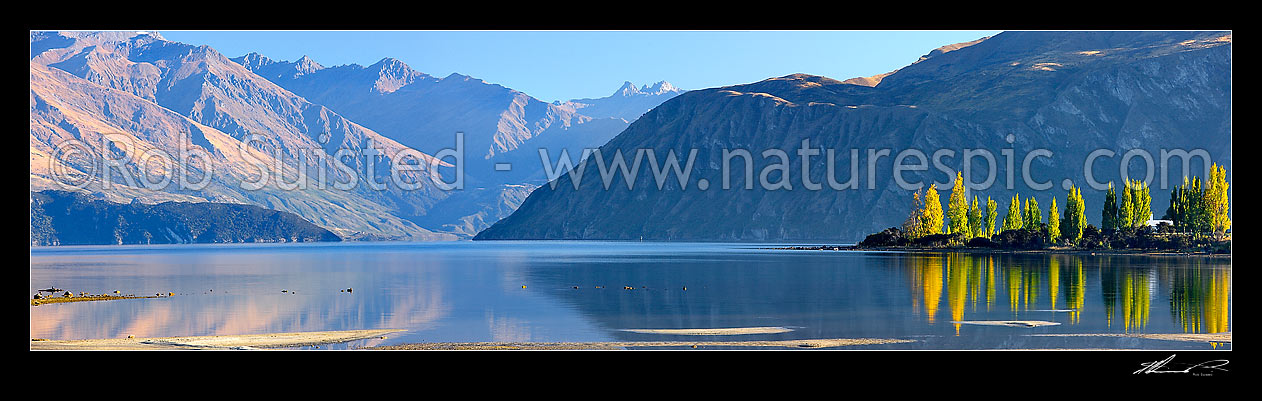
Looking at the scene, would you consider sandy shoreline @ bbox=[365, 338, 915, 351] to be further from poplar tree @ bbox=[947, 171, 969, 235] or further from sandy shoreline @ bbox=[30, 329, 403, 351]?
poplar tree @ bbox=[947, 171, 969, 235]

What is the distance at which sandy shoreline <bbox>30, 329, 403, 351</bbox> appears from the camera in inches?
1554

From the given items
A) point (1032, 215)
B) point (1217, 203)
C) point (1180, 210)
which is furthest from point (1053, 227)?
point (1217, 203)

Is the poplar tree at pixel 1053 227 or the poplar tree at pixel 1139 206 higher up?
the poplar tree at pixel 1139 206

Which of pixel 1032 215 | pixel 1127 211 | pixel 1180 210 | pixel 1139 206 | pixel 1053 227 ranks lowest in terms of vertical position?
pixel 1053 227

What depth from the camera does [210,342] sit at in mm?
41250

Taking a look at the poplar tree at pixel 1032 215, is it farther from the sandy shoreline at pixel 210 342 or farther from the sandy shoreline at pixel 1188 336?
the sandy shoreline at pixel 210 342

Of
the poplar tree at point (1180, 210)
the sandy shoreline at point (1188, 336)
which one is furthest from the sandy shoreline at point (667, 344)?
the poplar tree at point (1180, 210)

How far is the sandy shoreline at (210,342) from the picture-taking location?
39469 millimetres

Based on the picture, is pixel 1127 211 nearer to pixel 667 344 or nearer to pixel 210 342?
pixel 667 344
